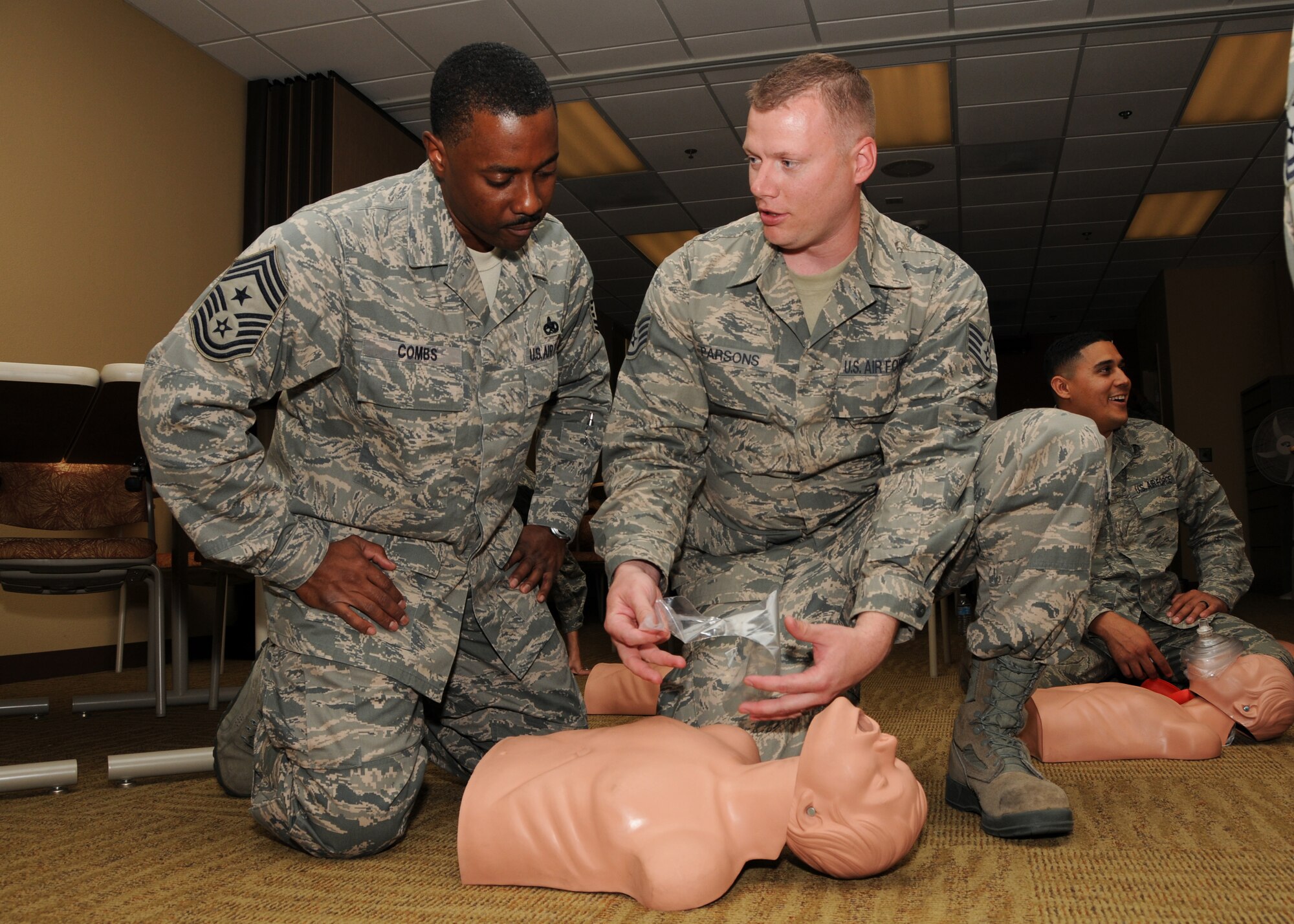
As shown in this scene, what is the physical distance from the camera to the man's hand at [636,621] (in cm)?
131

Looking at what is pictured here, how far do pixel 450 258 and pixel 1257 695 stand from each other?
1.80 metres

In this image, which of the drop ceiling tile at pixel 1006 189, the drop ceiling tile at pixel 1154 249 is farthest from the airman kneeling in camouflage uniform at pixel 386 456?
the drop ceiling tile at pixel 1154 249

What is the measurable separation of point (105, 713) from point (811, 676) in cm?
253

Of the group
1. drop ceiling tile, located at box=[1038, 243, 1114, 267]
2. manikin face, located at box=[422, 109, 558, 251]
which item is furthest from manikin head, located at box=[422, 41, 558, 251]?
drop ceiling tile, located at box=[1038, 243, 1114, 267]

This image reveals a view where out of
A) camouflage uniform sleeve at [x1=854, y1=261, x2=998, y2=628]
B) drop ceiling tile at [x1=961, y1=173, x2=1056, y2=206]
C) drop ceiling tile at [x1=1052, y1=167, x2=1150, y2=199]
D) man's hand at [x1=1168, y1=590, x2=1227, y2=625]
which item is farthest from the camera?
drop ceiling tile at [x1=961, y1=173, x2=1056, y2=206]

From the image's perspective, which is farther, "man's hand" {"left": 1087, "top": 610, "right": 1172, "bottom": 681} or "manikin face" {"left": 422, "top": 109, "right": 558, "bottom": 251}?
"man's hand" {"left": 1087, "top": 610, "right": 1172, "bottom": 681}

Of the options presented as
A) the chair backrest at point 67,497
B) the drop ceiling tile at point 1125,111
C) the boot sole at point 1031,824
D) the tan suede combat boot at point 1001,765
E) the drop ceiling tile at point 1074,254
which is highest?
the drop ceiling tile at point 1125,111

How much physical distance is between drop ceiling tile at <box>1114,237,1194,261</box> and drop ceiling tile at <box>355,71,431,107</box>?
5980 millimetres

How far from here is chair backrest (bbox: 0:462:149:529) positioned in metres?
2.80

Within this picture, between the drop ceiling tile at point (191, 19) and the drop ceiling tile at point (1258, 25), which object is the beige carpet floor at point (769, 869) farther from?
the drop ceiling tile at point (1258, 25)

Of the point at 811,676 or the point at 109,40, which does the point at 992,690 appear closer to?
the point at 811,676

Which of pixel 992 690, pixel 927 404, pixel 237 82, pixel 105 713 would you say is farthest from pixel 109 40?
pixel 992 690

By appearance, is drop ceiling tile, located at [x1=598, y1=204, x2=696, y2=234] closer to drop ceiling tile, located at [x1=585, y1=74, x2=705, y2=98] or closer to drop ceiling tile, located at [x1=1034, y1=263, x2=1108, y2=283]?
drop ceiling tile, located at [x1=585, y1=74, x2=705, y2=98]

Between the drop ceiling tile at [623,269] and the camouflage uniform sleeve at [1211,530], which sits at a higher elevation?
the drop ceiling tile at [623,269]
